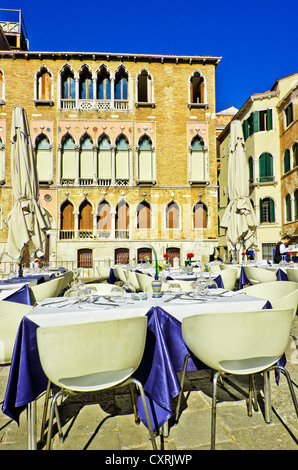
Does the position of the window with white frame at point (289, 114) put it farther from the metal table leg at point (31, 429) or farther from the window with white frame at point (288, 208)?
the metal table leg at point (31, 429)

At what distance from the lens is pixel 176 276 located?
584 cm

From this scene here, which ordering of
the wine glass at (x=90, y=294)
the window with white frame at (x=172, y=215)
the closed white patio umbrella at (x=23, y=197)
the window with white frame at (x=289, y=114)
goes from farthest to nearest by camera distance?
the window with white frame at (x=172, y=215) < the window with white frame at (x=289, y=114) < the closed white patio umbrella at (x=23, y=197) < the wine glass at (x=90, y=294)

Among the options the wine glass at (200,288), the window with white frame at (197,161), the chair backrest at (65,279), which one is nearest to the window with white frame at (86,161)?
the window with white frame at (197,161)

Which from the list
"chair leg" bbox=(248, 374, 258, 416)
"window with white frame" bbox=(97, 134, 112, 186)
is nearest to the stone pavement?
"chair leg" bbox=(248, 374, 258, 416)

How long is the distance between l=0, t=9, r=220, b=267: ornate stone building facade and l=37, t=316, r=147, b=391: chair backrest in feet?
54.7

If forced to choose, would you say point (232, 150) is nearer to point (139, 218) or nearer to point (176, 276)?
point (176, 276)

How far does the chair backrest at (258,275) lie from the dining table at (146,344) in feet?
12.7

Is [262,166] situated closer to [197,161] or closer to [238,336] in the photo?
[197,161]

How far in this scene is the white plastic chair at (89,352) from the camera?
178 centimetres

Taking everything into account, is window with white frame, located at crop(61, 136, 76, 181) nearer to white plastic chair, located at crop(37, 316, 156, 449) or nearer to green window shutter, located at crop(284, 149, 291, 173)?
green window shutter, located at crop(284, 149, 291, 173)

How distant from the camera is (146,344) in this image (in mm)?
2441

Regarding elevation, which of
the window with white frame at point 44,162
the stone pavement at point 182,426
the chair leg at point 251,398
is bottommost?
the stone pavement at point 182,426

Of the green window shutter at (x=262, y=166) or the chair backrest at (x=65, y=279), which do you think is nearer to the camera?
the chair backrest at (x=65, y=279)
